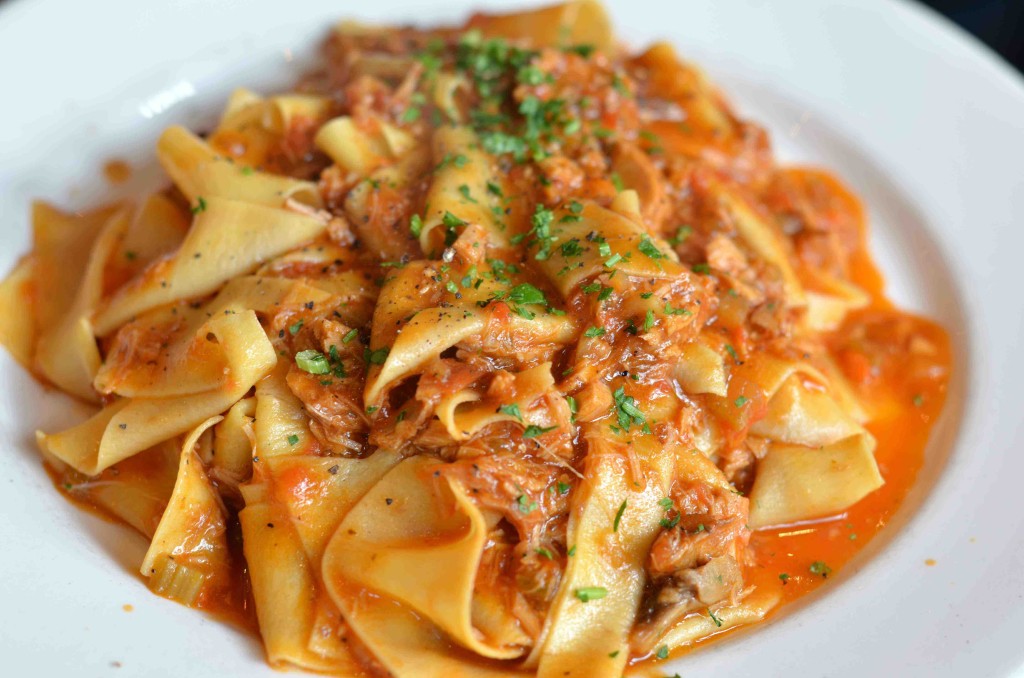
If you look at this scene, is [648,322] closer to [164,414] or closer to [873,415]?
[873,415]

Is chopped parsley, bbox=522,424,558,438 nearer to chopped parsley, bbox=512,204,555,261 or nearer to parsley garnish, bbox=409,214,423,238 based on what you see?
chopped parsley, bbox=512,204,555,261

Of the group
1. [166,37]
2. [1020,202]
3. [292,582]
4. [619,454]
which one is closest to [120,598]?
[292,582]

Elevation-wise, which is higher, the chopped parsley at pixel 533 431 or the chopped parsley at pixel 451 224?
the chopped parsley at pixel 451 224

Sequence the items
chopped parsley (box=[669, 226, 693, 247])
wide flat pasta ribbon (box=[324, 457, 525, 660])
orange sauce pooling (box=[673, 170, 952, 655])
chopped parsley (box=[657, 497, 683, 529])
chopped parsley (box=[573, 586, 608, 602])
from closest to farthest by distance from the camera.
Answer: wide flat pasta ribbon (box=[324, 457, 525, 660]), chopped parsley (box=[573, 586, 608, 602]), chopped parsley (box=[657, 497, 683, 529]), orange sauce pooling (box=[673, 170, 952, 655]), chopped parsley (box=[669, 226, 693, 247])

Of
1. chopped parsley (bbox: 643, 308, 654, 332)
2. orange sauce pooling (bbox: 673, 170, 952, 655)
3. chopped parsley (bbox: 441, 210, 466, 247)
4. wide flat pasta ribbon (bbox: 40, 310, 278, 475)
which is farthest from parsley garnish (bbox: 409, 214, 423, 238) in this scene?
orange sauce pooling (bbox: 673, 170, 952, 655)

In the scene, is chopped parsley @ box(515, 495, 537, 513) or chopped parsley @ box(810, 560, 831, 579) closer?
chopped parsley @ box(515, 495, 537, 513)

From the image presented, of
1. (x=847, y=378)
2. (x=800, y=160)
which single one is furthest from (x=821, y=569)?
(x=800, y=160)

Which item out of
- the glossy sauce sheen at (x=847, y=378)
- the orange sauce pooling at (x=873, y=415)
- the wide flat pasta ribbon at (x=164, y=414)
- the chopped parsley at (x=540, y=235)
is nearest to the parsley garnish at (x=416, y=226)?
the glossy sauce sheen at (x=847, y=378)

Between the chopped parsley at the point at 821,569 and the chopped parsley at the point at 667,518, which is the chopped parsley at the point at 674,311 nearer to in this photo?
the chopped parsley at the point at 667,518

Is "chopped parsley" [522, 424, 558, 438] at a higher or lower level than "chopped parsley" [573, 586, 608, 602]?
higher

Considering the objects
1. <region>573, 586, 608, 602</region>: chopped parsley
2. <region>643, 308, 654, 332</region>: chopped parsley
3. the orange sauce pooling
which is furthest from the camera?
the orange sauce pooling
